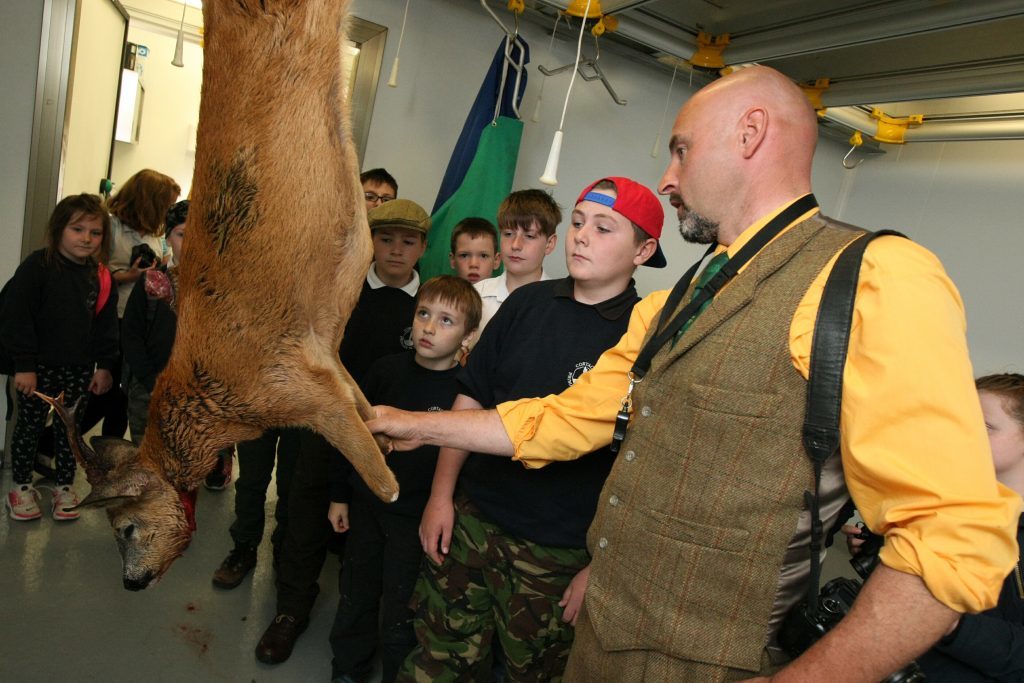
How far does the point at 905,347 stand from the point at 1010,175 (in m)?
4.09

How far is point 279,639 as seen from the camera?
7.83 feet

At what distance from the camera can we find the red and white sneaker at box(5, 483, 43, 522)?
295 centimetres

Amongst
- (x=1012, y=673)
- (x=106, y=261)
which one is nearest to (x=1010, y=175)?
(x=1012, y=673)

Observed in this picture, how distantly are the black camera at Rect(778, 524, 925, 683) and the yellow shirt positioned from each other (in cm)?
15

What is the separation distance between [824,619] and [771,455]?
0.26 m

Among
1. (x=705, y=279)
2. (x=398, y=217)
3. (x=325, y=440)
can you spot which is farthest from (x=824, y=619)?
(x=398, y=217)

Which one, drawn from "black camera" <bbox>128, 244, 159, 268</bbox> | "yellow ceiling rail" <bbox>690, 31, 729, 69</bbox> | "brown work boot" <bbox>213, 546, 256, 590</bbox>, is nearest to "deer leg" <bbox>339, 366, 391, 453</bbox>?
"brown work boot" <bbox>213, 546, 256, 590</bbox>

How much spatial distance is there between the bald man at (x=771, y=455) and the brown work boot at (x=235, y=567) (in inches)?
75.2

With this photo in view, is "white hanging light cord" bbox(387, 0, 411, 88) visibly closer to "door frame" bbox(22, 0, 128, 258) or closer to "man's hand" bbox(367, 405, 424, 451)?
"door frame" bbox(22, 0, 128, 258)

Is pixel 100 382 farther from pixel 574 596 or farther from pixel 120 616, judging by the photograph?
pixel 574 596

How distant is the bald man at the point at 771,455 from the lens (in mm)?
790

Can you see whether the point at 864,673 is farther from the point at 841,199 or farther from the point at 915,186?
the point at 841,199

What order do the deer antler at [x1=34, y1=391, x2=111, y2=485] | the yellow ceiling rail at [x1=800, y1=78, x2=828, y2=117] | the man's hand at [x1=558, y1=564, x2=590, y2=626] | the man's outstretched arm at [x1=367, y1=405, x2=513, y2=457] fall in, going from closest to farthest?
the deer antler at [x1=34, y1=391, x2=111, y2=485]
the man's outstretched arm at [x1=367, y1=405, x2=513, y2=457]
the man's hand at [x1=558, y1=564, x2=590, y2=626]
the yellow ceiling rail at [x1=800, y1=78, x2=828, y2=117]

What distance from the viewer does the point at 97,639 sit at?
90.0 inches
